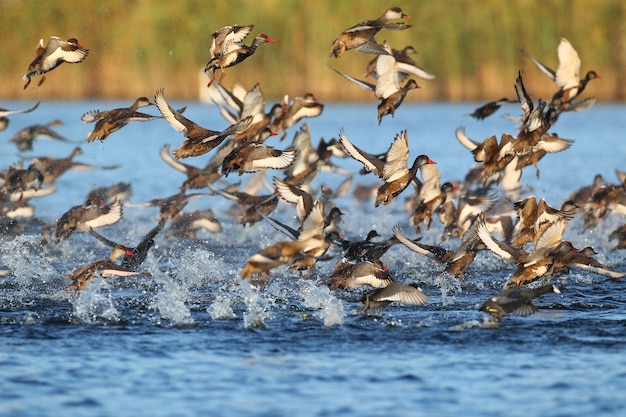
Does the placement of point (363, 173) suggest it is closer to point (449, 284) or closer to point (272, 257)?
point (449, 284)

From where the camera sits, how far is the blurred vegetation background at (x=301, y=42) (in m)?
44.2

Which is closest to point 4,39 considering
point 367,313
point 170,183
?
point 170,183

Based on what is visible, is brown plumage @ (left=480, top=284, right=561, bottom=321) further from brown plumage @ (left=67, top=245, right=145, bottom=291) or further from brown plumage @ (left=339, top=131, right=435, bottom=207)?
brown plumage @ (left=67, top=245, right=145, bottom=291)

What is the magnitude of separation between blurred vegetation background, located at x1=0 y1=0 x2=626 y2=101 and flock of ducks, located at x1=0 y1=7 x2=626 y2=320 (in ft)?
99.7

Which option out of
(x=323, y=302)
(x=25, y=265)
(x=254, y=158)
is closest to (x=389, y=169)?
(x=254, y=158)

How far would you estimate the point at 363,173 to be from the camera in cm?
1185

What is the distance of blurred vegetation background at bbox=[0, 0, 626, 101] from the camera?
44156mm

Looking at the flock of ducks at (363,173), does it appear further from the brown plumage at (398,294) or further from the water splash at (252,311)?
the water splash at (252,311)

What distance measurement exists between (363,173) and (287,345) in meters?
3.76

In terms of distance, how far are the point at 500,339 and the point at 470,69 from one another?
3786 centimetres

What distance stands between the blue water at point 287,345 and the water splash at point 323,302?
18mm

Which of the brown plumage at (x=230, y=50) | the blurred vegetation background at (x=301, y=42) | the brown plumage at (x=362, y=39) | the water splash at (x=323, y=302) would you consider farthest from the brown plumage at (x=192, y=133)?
the blurred vegetation background at (x=301, y=42)

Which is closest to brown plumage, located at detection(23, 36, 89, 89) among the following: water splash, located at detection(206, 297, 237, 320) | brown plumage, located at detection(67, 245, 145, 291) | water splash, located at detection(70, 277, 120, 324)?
brown plumage, located at detection(67, 245, 145, 291)

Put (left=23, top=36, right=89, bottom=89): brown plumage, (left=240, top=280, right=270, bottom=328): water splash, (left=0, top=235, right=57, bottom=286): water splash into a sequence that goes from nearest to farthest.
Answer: (left=240, top=280, right=270, bottom=328): water splash < (left=23, top=36, right=89, bottom=89): brown plumage < (left=0, top=235, right=57, bottom=286): water splash
